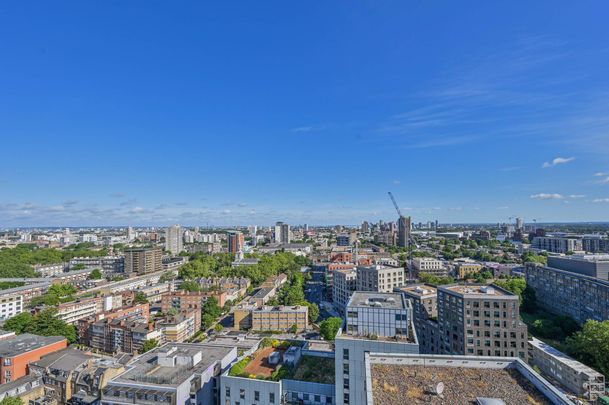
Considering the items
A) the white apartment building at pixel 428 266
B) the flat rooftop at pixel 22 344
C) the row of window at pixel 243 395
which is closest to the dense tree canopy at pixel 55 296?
the flat rooftop at pixel 22 344

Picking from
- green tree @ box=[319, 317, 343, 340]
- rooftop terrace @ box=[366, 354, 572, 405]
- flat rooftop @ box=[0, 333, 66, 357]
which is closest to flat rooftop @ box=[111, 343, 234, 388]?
green tree @ box=[319, 317, 343, 340]

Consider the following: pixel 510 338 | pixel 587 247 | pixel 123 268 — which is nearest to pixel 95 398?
pixel 510 338

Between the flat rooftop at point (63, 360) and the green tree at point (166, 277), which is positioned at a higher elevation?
the flat rooftop at point (63, 360)

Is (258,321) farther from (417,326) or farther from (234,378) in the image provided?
(234,378)

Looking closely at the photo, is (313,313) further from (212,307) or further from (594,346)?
(594,346)

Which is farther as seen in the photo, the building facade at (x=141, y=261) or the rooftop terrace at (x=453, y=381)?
the building facade at (x=141, y=261)

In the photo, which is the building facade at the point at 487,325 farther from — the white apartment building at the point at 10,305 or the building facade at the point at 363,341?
the white apartment building at the point at 10,305
